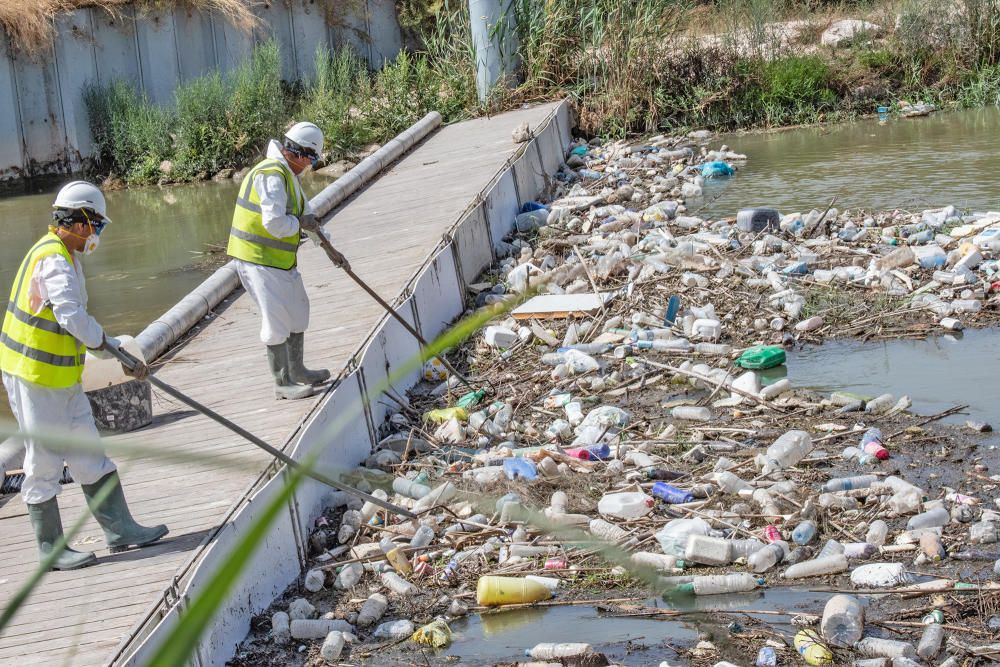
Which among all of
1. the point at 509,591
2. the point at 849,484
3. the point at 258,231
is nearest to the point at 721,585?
the point at 509,591

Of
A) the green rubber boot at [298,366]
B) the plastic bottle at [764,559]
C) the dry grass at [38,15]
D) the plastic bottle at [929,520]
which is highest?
the dry grass at [38,15]

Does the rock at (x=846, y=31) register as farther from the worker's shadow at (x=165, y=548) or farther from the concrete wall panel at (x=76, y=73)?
the worker's shadow at (x=165, y=548)

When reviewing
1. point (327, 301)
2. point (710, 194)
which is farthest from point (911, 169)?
point (327, 301)

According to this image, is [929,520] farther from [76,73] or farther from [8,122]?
[76,73]

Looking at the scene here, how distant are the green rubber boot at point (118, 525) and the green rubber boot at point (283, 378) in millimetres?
1882

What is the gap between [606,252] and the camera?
37.0 ft

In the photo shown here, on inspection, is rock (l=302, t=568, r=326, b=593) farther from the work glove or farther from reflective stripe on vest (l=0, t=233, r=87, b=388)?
the work glove

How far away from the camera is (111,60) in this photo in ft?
69.1

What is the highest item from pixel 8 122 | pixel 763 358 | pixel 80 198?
pixel 8 122

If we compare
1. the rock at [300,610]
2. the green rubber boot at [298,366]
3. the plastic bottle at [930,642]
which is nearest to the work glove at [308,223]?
the green rubber boot at [298,366]

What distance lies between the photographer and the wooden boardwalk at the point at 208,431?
4793 mm

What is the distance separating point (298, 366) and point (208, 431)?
2.26ft

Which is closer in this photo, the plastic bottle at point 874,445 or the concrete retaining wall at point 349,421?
the concrete retaining wall at point 349,421

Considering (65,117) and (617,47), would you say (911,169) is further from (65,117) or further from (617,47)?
(65,117)
